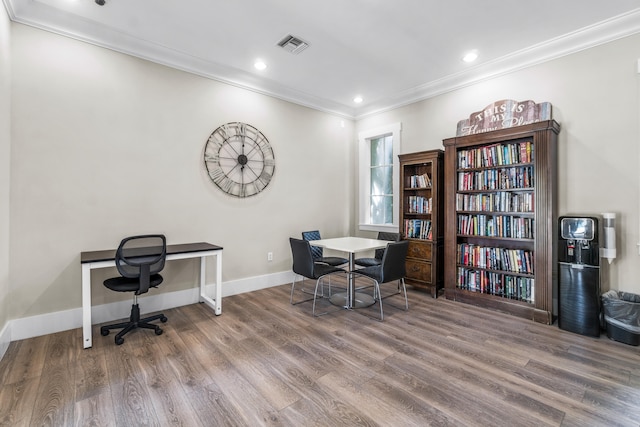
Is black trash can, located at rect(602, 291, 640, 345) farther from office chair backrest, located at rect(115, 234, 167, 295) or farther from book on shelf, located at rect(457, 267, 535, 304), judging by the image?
office chair backrest, located at rect(115, 234, 167, 295)

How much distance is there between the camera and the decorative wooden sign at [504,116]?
131 inches

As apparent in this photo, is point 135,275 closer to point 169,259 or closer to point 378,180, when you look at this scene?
point 169,259

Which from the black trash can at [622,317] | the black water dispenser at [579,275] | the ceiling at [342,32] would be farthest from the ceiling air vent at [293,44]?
the black trash can at [622,317]

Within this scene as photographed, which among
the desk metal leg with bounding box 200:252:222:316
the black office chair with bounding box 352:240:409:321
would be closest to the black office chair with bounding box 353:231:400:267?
the black office chair with bounding box 352:240:409:321

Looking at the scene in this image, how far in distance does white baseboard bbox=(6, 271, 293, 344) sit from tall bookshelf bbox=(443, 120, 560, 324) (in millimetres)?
2895

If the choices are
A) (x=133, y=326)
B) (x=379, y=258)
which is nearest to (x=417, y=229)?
(x=379, y=258)

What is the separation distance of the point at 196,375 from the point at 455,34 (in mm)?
3899

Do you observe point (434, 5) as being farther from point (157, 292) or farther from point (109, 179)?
point (157, 292)

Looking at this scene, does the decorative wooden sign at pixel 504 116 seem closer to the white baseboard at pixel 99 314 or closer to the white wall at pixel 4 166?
the white baseboard at pixel 99 314

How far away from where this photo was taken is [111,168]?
310 cm

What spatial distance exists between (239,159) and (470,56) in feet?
10.2

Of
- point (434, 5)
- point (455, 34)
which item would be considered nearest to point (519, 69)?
point (455, 34)

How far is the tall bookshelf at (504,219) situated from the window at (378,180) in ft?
3.97

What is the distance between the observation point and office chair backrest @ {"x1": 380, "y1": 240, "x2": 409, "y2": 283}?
10.2ft
